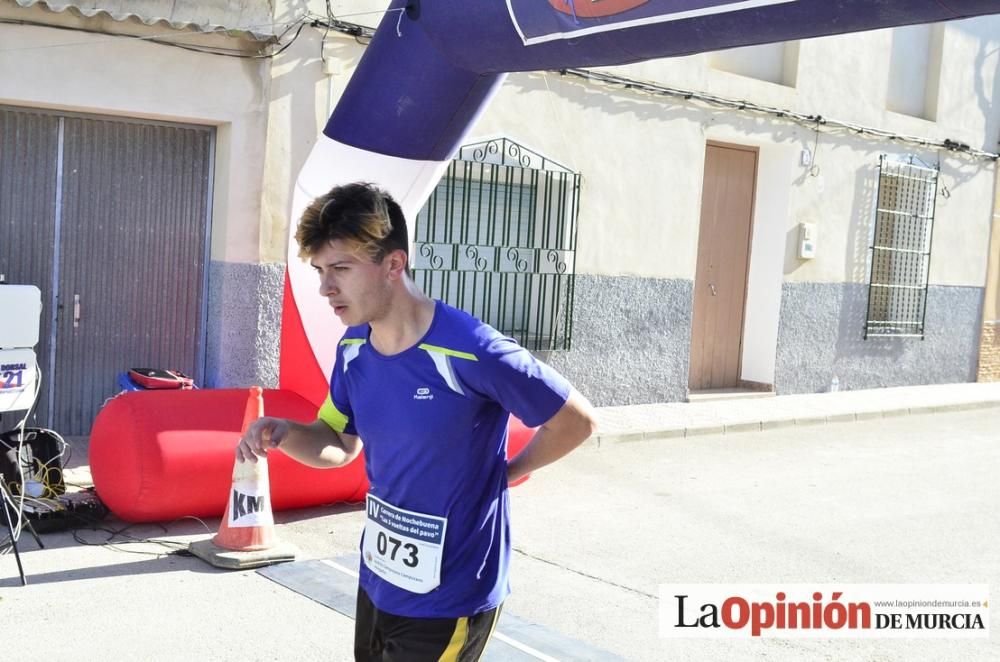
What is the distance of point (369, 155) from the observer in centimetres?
648

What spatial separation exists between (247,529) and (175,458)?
0.64 m

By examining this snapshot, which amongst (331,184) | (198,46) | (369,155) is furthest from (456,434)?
(198,46)

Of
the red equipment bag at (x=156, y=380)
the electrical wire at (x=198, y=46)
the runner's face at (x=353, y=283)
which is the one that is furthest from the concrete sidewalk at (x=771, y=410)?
the runner's face at (x=353, y=283)

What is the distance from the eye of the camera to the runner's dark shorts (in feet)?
9.71

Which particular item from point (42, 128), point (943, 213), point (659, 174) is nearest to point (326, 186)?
point (42, 128)

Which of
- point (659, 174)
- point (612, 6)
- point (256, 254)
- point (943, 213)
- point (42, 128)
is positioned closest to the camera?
point (612, 6)

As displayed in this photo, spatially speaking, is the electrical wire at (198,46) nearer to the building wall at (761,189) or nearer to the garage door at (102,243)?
the building wall at (761,189)

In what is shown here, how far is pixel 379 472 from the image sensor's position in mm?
3115

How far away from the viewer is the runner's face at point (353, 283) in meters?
3.01

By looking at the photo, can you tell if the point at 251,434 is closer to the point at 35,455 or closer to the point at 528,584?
the point at 528,584

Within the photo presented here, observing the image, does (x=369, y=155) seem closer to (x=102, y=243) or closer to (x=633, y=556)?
(x=633, y=556)

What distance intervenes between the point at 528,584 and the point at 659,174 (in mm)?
7013

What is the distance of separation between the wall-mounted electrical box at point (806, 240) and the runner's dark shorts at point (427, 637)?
1137 centimetres

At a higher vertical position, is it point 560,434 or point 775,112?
point 775,112
